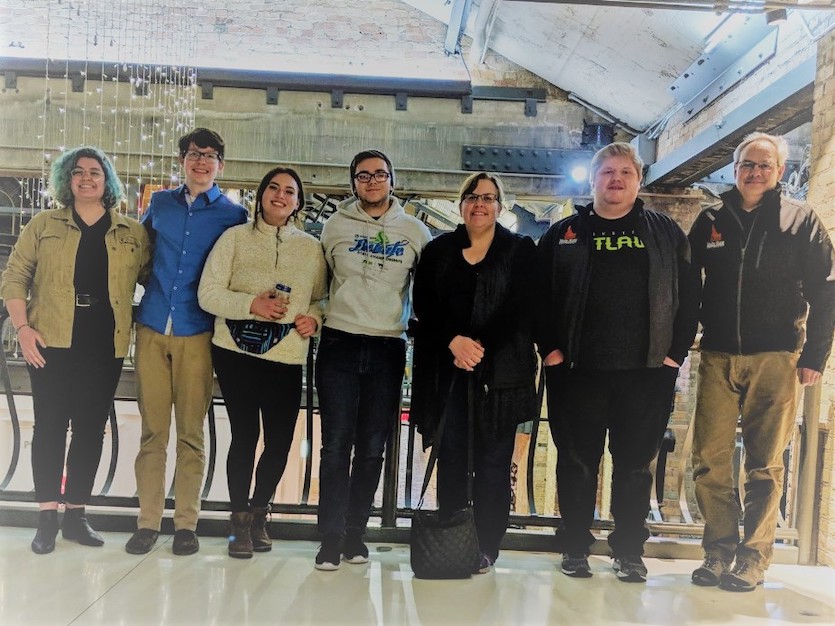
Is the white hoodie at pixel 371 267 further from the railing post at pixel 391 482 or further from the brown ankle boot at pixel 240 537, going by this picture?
the brown ankle boot at pixel 240 537

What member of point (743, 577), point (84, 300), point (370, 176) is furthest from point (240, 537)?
point (743, 577)

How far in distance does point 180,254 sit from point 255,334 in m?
0.48

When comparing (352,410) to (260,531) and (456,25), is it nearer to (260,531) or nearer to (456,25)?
(260,531)

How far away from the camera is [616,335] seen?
2227 millimetres

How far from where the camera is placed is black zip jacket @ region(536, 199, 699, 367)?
2217 millimetres

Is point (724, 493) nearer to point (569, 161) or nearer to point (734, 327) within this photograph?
point (734, 327)

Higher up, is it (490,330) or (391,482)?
(490,330)

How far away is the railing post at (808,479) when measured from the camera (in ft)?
8.94

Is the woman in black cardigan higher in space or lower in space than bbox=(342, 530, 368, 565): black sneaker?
higher

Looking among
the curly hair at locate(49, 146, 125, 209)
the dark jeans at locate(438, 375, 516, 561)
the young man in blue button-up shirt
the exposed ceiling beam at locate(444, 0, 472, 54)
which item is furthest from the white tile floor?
the exposed ceiling beam at locate(444, 0, 472, 54)

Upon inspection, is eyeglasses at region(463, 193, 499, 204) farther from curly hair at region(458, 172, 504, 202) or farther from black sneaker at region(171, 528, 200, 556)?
black sneaker at region(171, 528, 200, 556)

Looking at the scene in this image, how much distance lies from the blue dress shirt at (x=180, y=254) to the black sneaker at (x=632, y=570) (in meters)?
1.96

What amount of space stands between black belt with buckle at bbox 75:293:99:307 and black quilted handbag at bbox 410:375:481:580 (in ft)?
4.93

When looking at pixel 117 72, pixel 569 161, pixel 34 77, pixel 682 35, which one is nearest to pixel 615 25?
pixel 682 35
